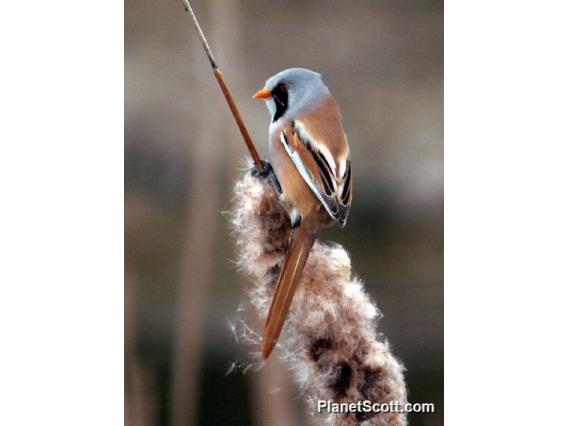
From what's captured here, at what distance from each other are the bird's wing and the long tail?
0.09 metres

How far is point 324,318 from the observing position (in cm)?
195

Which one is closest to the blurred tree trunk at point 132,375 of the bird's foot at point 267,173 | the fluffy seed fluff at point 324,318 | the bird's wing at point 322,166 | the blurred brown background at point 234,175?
the blurred brown background at point 234,175

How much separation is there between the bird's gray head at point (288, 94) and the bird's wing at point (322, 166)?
0.14ft

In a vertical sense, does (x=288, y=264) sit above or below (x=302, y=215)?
below

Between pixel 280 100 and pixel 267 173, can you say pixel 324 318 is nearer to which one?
pixel 267 173

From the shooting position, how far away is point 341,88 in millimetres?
2189

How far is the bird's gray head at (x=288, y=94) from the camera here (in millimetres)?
2143

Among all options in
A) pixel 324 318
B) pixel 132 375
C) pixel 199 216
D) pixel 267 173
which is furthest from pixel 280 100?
pixel 132 375

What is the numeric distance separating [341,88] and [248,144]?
1.00ft

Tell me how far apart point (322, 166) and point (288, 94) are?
0.72ft

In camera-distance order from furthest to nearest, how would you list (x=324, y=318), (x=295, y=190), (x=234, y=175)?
(x=234, y=175), (x=295, y=190), (x=324, y=318)

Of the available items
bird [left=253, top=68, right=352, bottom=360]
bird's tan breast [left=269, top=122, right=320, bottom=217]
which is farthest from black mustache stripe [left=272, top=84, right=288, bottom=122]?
bird's tan breast [left=269, top=122, right=320, bottom=217]

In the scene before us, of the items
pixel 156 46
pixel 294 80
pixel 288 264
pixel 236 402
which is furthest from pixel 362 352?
pixel 156 46

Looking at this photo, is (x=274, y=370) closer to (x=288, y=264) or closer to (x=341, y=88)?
(x=288, y=264)
